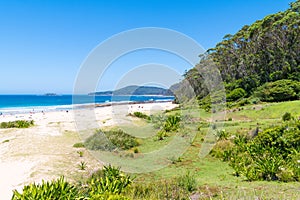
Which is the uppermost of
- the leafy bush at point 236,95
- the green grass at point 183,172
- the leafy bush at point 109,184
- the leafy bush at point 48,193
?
the leafy bush at point 236,95

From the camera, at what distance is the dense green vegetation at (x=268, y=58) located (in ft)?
105

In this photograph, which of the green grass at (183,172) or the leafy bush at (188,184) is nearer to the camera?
the green grass at (183,172)

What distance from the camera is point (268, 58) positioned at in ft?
139

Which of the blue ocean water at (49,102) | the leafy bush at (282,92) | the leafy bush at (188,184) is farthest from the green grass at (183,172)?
the blue ocean water at (49,102)

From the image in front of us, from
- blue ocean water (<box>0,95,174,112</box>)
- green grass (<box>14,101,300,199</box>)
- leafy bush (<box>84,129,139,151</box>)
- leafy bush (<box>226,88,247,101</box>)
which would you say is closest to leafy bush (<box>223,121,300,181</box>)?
green grass (<box>14,101,300,199</box>)

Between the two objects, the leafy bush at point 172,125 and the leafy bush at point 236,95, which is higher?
the leafy bush at point 236,95

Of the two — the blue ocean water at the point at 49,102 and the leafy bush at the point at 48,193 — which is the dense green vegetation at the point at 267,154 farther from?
the blue ocean water at the point at 49,102

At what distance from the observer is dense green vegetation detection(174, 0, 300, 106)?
3192 cm

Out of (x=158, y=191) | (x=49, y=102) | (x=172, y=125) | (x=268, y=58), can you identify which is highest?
(x=268, y=58)

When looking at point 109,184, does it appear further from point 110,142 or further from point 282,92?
point 282,92

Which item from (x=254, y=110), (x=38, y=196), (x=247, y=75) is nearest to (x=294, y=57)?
(x=247, y=75)

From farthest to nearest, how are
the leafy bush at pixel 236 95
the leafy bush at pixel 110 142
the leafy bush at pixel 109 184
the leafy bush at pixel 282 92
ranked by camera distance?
the leafy bush at pixel 236 95 → the leafy bush at pixel 282 92 → the leafy bush at pixel 110 142 → the leafy bush at pixel 109 184

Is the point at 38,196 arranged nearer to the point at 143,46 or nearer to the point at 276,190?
the point at 276,190

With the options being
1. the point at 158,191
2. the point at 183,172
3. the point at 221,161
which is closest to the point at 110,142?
the point at 183,172
